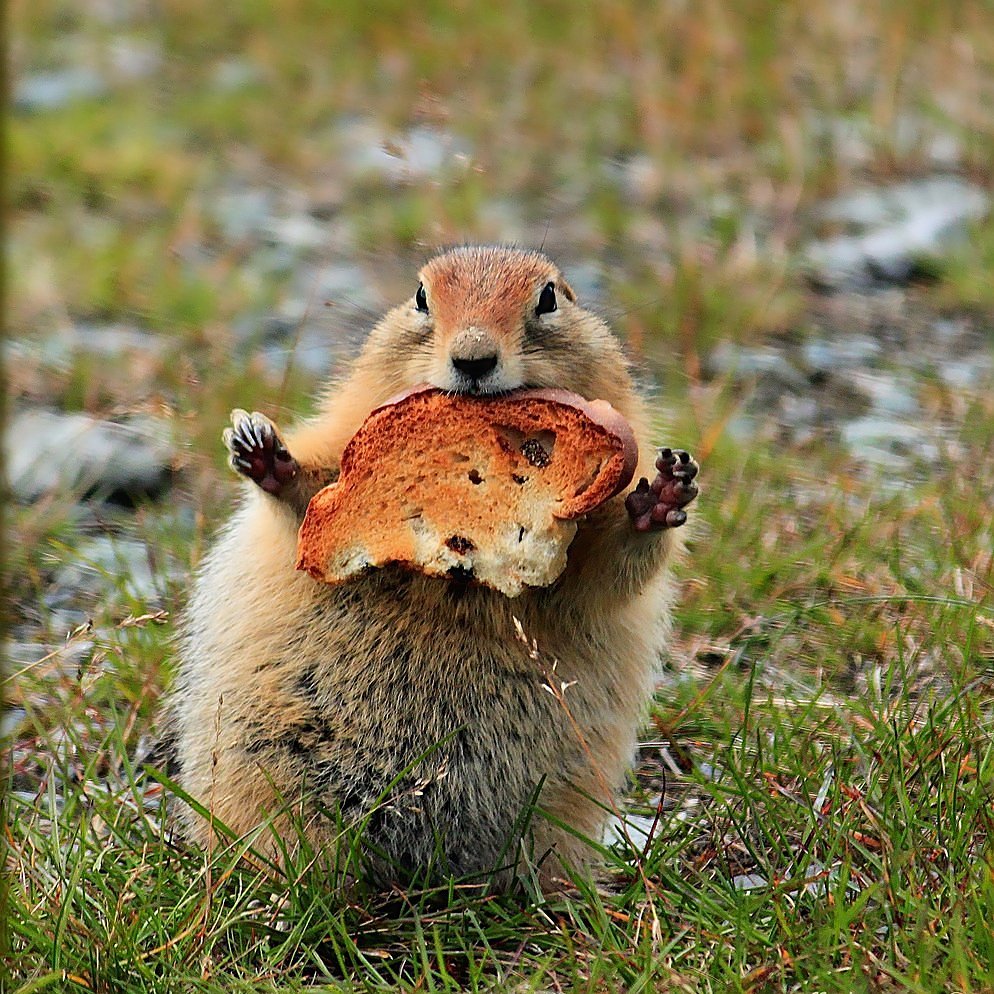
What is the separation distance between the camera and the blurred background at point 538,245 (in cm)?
569

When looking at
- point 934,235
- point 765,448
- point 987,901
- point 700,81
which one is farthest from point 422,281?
point 700,81

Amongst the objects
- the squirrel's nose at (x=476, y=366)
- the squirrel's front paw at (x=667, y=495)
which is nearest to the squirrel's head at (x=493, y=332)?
the squirrel's nose at (x=476, y=366)

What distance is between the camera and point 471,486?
4.03 m

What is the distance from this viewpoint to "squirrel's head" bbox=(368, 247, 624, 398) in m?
3.91

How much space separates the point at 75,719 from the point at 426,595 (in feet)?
4.64

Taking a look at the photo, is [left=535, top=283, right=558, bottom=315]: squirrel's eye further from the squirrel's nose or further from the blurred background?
the blurred background

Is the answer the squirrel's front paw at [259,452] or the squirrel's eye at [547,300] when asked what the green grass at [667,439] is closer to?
the squirrel's front paw at [259,452]

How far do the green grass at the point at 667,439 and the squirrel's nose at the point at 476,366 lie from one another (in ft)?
3.64

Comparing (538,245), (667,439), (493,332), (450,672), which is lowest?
(667,439)

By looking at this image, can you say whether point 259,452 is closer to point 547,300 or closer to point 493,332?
point 493,332

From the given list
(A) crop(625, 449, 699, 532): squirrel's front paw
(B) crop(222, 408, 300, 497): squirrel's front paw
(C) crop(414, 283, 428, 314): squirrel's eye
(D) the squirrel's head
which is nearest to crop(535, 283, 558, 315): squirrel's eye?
(D) the squirrel's head

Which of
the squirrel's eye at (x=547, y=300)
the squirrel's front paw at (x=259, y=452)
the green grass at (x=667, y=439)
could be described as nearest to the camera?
the green grass at (x=667, y=439)

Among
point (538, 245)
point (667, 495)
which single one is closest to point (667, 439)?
point (538, 245)

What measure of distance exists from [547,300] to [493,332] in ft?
1.12
